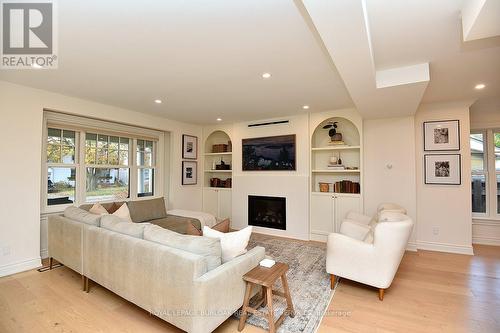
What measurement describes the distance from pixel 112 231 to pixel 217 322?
1382 millimetres

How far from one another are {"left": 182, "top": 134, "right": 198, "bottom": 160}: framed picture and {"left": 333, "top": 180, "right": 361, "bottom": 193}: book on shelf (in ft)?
10.9

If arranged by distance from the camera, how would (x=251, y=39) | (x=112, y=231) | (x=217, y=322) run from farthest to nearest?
(x=112, y=231) < (x=251, y=39) < (x=217, y=322)

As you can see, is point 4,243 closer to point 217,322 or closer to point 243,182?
point 217,322

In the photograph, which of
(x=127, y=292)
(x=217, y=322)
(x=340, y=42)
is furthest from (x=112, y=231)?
(x=340, y=42)

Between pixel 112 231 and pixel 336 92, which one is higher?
pixel 336 92

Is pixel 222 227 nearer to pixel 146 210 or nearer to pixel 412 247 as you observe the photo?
pixel 146 210

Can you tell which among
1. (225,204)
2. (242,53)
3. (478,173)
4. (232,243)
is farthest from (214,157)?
(478,173)

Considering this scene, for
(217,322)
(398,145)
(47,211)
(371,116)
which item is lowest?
(217,322)

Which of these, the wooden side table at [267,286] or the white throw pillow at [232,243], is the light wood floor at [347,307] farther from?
the white throw pillow at [232,243]

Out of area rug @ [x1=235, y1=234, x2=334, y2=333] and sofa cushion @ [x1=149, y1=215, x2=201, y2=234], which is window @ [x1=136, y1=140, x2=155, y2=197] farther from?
area rug @ [x1=235, y1=234, x2=334, y2=333]

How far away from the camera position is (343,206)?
444 cm

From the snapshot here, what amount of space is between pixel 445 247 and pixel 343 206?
66.9 inches

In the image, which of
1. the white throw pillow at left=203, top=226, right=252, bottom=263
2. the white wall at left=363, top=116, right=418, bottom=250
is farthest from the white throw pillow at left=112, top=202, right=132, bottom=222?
the white wall at left=363, top=116, right=418, bottom=250

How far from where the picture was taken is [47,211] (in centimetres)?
369
